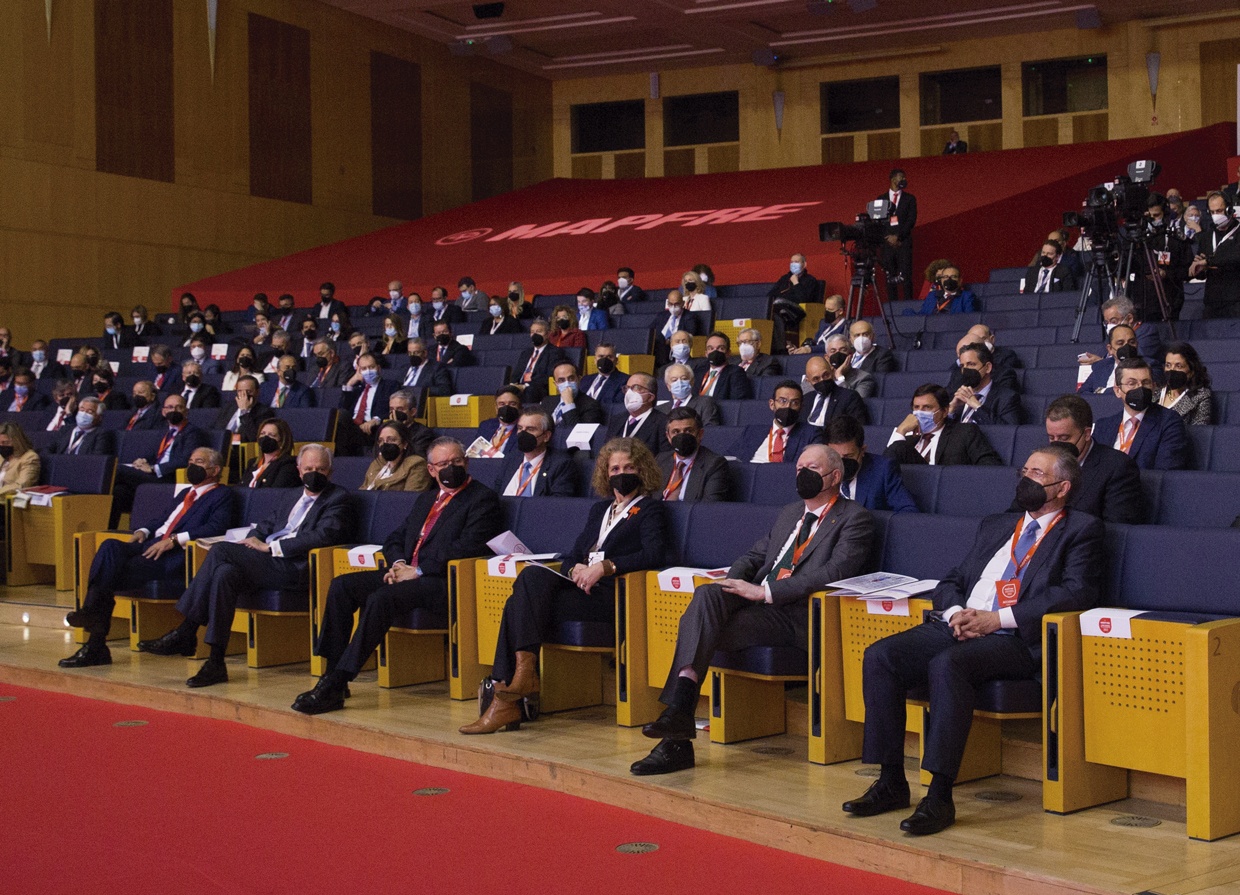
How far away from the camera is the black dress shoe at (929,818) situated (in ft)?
10.3

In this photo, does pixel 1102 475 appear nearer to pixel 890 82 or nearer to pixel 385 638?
pixel 385 638

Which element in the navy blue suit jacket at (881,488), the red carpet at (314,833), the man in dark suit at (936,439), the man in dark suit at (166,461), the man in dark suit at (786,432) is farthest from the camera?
the man in dark suit at (166,461)

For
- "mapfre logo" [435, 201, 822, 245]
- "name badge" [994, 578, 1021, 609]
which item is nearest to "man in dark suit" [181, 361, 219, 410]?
"mapfre logo" [435, 201, 822, 245]

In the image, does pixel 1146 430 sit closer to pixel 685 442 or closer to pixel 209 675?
pixel 685 442

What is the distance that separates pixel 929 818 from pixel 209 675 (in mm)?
2904

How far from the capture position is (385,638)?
→ 5.05 meters

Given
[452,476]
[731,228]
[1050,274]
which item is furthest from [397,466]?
[731,228]

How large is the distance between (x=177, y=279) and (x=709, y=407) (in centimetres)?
964

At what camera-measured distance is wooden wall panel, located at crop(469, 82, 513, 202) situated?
59.9ft

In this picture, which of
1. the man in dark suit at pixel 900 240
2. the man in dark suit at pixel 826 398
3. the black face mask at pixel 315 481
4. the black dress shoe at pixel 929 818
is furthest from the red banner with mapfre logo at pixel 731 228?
the black dress shoe at pixel 929 818

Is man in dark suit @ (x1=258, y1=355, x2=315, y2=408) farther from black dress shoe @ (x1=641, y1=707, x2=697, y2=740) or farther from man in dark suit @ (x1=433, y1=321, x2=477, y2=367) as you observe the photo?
black dress shoe @ (x1=641, y1=707, x2=697, y2=740)

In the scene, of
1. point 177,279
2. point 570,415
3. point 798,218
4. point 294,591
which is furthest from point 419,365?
point 177,279

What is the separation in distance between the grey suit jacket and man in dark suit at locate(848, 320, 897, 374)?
10.00ft

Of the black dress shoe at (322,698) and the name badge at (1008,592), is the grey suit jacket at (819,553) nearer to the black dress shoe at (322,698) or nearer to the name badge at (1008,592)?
the name badge at (1008,592)
